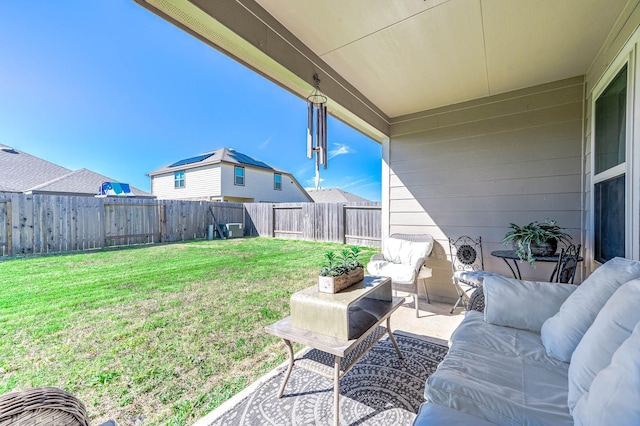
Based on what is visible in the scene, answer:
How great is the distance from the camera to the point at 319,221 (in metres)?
8.69

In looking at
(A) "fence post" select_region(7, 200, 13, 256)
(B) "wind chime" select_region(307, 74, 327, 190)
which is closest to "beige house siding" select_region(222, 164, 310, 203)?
(A) "fence post" select_region(7, 200, 13, 256)

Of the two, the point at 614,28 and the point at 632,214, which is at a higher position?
the point at 614,28

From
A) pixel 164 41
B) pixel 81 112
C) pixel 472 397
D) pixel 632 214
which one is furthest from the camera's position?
pixel 81 112

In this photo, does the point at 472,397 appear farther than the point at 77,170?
No

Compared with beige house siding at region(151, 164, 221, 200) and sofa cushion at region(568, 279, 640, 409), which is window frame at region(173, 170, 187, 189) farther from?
sofa cushion at region(568, 279, 640, 409)

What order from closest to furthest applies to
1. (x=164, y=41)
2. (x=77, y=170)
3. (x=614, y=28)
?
(x=614, y=28) < (x=164, y=41) < (x=77, y=170)

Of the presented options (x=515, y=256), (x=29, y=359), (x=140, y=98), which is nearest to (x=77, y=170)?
(x=140, y=98)

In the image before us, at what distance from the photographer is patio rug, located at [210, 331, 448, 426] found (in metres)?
1.52

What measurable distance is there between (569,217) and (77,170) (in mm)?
17688

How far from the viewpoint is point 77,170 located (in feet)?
42.9

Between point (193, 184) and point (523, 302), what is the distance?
14.6 meters

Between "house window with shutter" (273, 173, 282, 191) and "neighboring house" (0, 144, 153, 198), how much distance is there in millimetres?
8340

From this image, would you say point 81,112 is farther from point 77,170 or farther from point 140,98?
point 77,170

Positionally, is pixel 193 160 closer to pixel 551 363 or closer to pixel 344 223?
pixel 344 223
